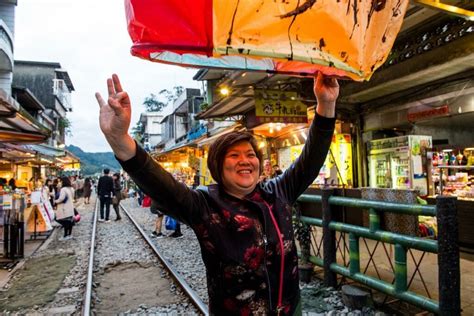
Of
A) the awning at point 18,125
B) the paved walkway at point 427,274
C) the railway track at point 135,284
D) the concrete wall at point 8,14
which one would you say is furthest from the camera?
the concrete wall at point 8,14

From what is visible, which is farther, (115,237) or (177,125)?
(177,125)

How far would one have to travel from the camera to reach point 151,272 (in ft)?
23.2

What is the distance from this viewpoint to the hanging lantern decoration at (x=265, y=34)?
1.58 m

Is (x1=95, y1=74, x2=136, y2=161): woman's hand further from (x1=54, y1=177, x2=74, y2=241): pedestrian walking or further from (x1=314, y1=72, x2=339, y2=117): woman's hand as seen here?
(x1=54, y1=177, x2=74, y2=241): pedestrian walking

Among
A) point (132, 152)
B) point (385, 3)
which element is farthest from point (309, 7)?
point (132, 152)

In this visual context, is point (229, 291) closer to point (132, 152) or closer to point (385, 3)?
point (132, 152)

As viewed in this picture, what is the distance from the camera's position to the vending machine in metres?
9.53

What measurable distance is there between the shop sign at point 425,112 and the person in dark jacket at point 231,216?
315 inches

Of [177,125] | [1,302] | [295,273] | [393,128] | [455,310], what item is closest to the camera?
[295,273]

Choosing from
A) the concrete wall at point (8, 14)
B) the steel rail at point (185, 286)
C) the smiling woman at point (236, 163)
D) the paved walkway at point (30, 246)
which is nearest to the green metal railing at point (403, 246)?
the steel rail at point (185, 286)

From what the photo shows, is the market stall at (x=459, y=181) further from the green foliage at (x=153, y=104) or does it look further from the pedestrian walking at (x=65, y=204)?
the green foliage at (x=153, y=104)

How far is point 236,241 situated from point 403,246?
283 centimetres

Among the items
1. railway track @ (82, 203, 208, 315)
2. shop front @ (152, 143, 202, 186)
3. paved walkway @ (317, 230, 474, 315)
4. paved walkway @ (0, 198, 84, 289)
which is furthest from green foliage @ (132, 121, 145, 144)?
paved walkway @ (317, 230, 474, 315)

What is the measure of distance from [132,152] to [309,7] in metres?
1.29
